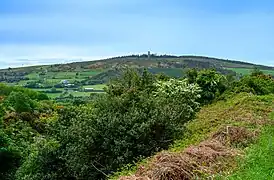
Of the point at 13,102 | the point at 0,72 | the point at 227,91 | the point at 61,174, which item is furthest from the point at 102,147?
the point at 0,72

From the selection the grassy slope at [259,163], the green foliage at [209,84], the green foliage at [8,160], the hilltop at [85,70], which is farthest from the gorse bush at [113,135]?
the hilltop at [85,70]

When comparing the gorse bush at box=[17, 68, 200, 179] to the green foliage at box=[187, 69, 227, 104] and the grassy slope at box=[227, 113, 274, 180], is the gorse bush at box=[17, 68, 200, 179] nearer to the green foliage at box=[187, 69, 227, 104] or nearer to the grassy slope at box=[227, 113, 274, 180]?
the grassy slope at box=[227, 113, 274, 180]

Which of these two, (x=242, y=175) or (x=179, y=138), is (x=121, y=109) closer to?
(x=179, y=138)

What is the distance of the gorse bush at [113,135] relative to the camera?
12.4 m

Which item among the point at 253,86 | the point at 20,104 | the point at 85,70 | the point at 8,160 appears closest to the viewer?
the point at 253,86

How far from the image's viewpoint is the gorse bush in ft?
40.8

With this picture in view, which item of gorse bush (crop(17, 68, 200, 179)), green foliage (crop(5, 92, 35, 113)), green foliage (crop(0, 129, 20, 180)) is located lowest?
green foliage (crop(0, 129, 20, 180))

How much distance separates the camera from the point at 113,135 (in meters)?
12.7

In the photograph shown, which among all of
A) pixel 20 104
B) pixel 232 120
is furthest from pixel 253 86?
pixel 20 104

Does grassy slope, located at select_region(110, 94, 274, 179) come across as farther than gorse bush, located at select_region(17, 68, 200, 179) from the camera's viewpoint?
No

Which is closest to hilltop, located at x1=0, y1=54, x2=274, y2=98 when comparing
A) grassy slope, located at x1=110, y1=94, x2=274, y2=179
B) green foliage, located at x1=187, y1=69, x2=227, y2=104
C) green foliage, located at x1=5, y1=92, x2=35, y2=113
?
green foliage, located at x1=5, y1=92, x2=35, y2=113

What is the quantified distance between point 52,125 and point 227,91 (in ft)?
26.3

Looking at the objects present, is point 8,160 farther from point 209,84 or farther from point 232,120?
point 232,120

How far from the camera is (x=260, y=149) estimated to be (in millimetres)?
8789
